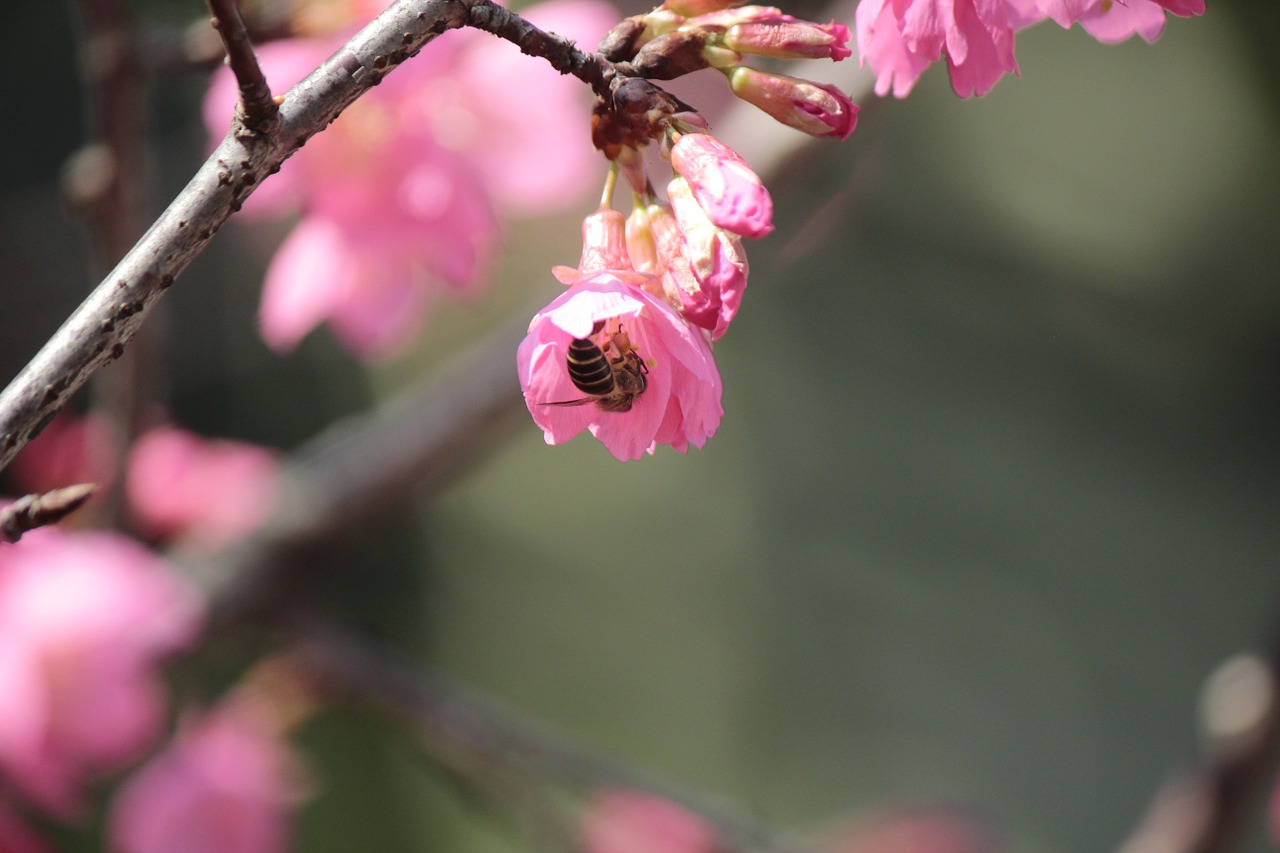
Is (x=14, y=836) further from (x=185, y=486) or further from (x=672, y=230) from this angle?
(x=672, y=230)

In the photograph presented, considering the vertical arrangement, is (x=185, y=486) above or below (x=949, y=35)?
below

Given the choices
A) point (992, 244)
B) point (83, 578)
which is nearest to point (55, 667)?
point (83, 578)

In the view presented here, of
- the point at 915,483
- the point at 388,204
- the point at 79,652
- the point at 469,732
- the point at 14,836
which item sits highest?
the point at 388,204

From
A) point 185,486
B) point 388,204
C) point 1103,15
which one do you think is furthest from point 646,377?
point 185,486

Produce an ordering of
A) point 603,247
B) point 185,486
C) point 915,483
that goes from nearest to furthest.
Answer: point 603,247
point 185,486
point 915,483

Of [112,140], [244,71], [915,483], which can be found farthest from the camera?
[915,483]

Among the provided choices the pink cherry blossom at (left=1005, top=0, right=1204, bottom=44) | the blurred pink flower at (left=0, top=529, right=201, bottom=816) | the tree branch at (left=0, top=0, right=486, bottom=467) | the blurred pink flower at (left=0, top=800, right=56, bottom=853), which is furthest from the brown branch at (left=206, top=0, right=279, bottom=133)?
the blurred pink flower at (left=0, top=800, right=56, bottom=853)
